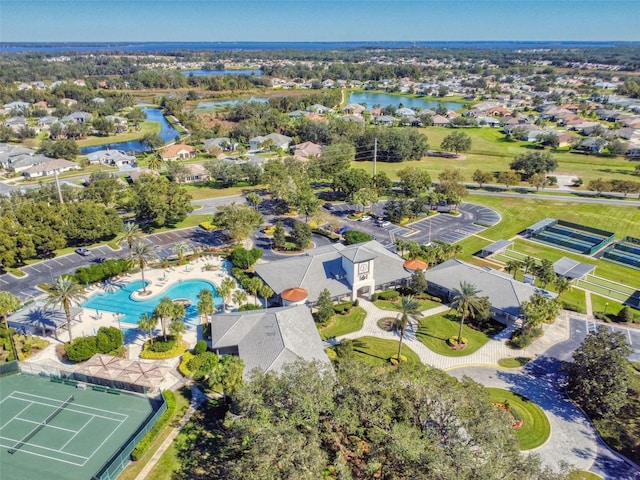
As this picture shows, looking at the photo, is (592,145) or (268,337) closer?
(268,337)

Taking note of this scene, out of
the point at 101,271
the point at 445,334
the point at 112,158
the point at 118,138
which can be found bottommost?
the point at 445,334

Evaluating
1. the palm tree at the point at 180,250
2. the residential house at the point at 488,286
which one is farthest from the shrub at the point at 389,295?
the palm tree at the point at 180,250

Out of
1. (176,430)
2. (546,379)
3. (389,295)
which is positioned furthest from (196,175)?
(546,379)

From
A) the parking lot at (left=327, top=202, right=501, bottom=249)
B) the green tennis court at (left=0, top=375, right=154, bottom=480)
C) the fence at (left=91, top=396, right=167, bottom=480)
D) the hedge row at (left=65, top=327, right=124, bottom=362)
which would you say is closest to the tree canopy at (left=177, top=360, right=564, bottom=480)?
the fence at (left=91, top=396, right=167, bottom=480)

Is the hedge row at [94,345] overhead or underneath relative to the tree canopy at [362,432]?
underneath

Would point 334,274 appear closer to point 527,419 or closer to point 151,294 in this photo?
point 151,294

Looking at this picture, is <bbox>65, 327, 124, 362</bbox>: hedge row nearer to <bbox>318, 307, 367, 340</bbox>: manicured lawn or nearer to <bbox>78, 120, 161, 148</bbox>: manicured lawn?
<bbox>318, 307, 367, 340</bbox>: manicured lawn

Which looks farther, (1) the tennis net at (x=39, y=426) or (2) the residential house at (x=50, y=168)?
(2) the residential house at (x=50, y=168)

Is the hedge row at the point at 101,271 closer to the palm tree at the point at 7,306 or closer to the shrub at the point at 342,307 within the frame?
the palm tree at the point at 7,306
